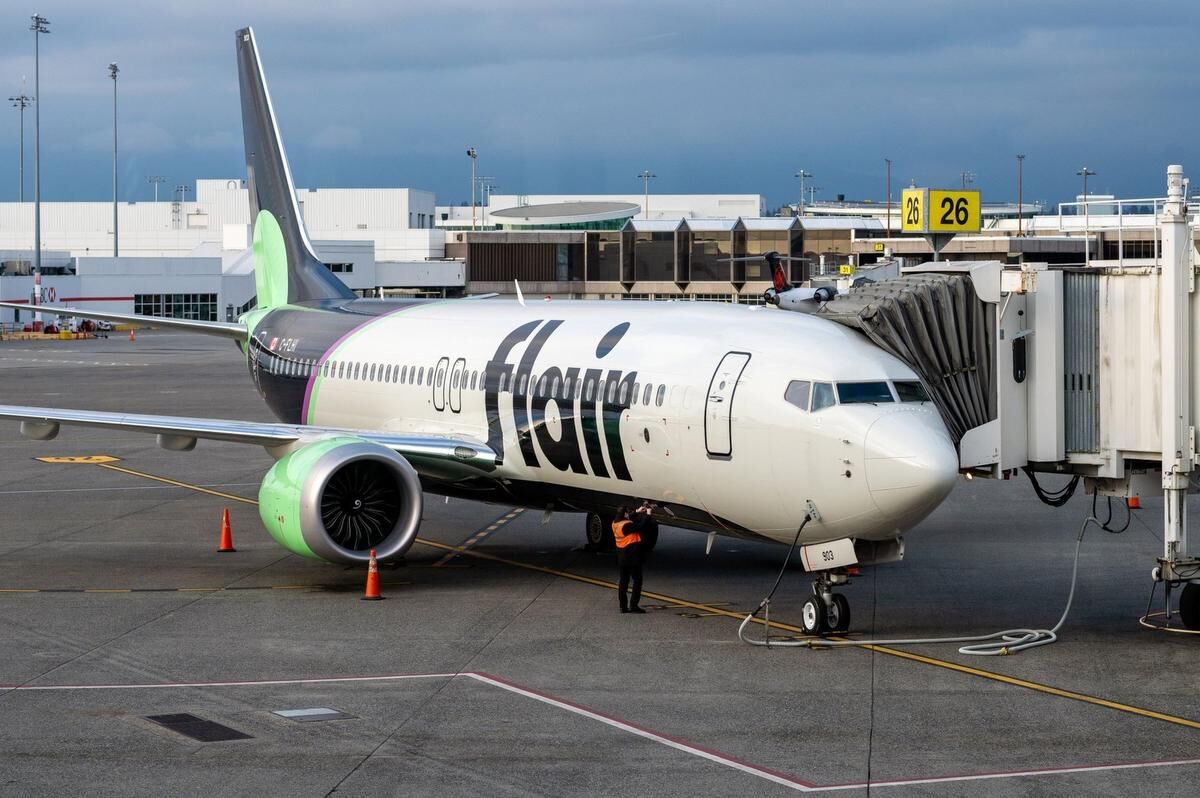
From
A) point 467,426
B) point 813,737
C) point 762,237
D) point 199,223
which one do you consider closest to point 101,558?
point 467,426

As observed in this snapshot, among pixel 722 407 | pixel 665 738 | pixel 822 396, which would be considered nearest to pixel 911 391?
pixel 822 396

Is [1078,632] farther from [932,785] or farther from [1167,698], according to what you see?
[932,785]

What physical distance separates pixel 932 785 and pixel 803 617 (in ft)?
21.3

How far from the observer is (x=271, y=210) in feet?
119

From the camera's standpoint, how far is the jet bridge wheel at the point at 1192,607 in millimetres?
20578

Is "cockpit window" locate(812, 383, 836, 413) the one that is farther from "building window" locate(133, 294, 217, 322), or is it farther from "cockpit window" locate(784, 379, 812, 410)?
"building window" locate(133, 294, 217, 322)

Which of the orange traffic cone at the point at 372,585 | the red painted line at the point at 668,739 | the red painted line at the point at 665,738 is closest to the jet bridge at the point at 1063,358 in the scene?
the red painted line at the point at 665,738

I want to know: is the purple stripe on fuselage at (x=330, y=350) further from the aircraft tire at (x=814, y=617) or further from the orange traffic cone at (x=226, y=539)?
the aircraft tire at (x=814, y=617)

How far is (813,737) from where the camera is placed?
1561 centimetres

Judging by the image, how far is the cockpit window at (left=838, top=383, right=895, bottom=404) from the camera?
19250mm

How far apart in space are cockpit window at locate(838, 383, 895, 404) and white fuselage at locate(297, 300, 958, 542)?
9 cm

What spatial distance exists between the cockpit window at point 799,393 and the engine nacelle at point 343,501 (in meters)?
6.89

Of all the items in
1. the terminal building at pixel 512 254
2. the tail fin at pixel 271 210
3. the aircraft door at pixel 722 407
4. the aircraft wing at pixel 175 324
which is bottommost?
the aircraft door at pixel 722 407

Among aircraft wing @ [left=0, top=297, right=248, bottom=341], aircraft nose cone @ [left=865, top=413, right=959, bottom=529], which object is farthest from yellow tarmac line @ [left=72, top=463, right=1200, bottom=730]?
aircraft wing @ [left=0, top=297, right=248, bottom=341]
